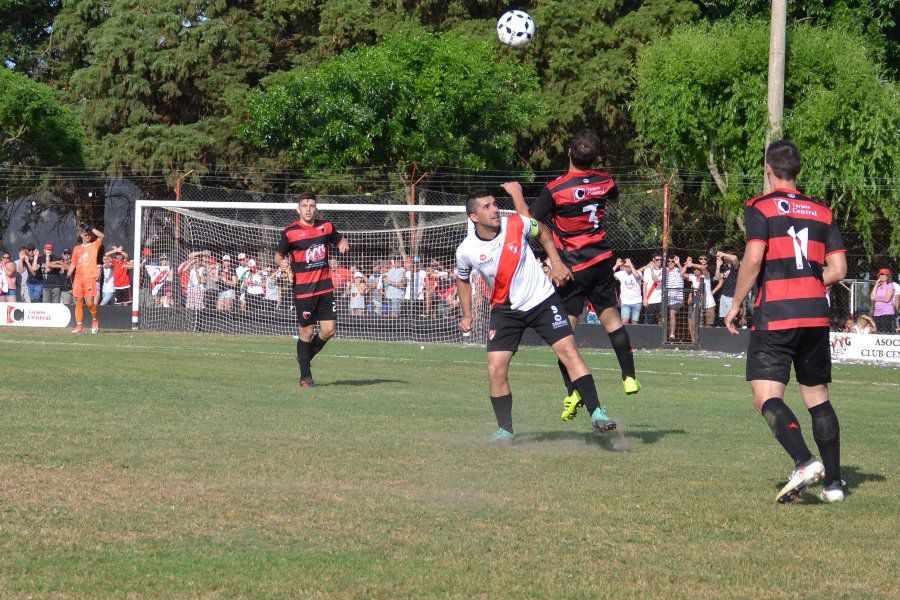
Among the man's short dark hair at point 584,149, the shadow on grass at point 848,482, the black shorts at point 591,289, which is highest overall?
the man's short dark hair at point 584,149

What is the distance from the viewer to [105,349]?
1966 centimetres

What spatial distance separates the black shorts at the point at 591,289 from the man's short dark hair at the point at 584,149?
32.2 inches

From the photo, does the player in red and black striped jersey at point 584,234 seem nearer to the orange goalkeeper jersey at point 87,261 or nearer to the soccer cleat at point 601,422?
the soccer cleat at point 601,422

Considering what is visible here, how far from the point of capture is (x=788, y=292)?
6.80 meters

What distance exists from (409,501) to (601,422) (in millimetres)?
2423

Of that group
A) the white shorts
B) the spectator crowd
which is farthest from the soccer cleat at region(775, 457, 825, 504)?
the white shorts

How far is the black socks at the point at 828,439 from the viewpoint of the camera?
22.4 ft

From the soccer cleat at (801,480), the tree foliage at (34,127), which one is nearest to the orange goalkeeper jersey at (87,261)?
the tree foliage at (34,127)

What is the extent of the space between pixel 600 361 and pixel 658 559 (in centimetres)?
1555

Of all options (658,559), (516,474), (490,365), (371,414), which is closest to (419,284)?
(371,414)

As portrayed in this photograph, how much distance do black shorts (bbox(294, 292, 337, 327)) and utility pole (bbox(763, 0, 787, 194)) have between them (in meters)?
13.2

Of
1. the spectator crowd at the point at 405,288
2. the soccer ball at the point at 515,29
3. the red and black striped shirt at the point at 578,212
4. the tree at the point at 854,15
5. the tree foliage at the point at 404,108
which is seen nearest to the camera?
the red and black striped shirt at the point at 578,212

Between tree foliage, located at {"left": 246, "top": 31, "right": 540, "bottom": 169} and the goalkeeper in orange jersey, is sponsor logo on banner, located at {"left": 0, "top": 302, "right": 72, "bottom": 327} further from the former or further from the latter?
tree foliage, located at {"left": 246, "top": 31, "right": 540, "bottom": 169}

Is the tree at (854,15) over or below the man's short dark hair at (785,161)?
over
